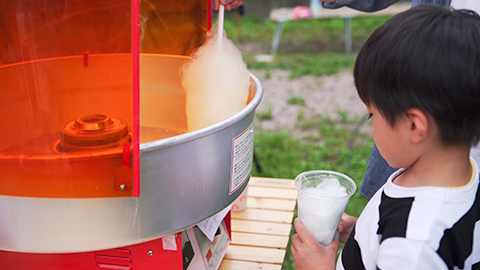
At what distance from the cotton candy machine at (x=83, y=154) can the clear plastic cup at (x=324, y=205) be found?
183 millimetres

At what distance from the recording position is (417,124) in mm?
747

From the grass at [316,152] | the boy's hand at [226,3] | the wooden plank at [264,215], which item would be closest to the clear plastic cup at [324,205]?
the boy's hand at [226,3]

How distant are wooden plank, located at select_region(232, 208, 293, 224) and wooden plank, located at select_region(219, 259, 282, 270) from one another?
30 cm

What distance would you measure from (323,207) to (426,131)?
321 millimetres

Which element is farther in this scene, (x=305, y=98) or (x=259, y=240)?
(x=305, y=98)

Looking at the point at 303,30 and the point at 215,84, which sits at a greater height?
the point at 215,84

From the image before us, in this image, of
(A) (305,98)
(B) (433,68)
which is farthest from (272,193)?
(A) (305,98)

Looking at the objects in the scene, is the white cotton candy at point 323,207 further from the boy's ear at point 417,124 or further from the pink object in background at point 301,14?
the pink object in background at point 301,14

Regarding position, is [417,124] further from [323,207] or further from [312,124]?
[312,124]

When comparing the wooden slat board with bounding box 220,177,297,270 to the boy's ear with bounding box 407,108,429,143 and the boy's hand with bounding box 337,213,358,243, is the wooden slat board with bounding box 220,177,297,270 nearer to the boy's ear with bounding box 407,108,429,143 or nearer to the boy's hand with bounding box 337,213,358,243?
the boy's hand with bounding box 337,213,358,243

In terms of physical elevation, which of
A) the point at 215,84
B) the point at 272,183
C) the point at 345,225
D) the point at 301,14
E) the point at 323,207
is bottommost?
the point at 272,183

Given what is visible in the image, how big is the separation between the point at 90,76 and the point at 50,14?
0.72ft

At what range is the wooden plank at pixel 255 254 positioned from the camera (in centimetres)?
139

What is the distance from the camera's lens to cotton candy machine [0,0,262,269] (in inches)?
31.3
